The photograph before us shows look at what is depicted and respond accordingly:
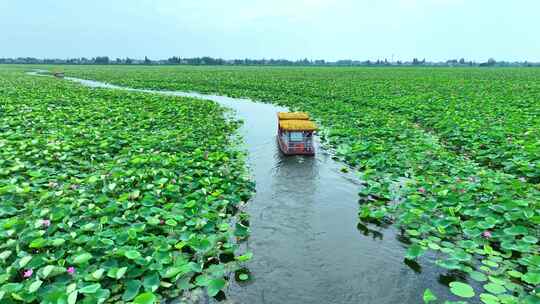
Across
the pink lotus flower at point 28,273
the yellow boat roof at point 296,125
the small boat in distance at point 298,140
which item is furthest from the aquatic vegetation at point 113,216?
the yellow boat roof at point 296,125

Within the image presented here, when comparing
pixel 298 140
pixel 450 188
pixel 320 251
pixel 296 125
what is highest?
pixel 296 125

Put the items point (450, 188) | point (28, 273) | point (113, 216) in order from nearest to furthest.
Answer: point (28, 273) < point (113, 216) < point (450, 188)

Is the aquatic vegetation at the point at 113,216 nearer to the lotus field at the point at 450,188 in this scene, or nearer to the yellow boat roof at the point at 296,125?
the lotus field at the point at 450,188

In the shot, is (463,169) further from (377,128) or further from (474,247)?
(377,128)

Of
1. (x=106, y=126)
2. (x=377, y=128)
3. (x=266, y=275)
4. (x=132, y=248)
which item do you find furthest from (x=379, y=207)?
(x=106, y=126)

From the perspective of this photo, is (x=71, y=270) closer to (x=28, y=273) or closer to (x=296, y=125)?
(x=28, y=273)

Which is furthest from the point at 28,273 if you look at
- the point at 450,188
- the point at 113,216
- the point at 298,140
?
the point at 298,140

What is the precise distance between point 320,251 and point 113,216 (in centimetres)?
341

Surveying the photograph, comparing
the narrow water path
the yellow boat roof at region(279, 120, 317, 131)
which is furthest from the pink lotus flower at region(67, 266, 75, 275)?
the yellow boat roof at region(279, 120, 317, 131)

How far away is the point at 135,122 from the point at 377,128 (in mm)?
9509

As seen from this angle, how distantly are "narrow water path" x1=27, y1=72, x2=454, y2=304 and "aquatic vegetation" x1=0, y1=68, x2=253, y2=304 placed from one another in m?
0.46

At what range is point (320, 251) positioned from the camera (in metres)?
5.42

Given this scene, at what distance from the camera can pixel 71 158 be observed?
781cm

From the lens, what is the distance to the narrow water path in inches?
173
